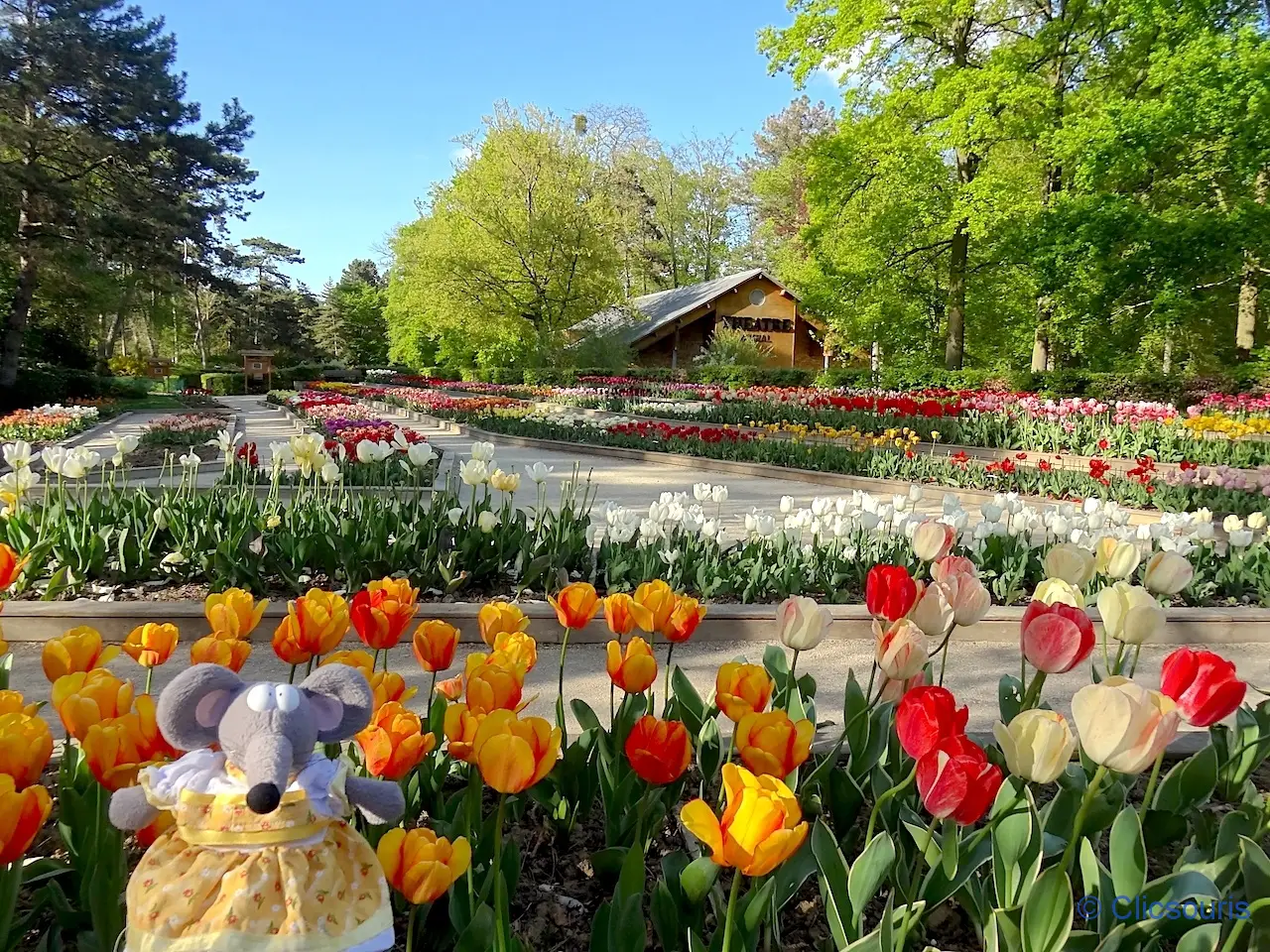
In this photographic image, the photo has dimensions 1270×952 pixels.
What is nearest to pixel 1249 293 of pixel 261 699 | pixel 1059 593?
pixel 1059 593

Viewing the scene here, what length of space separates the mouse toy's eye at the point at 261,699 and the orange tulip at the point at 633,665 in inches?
26.7

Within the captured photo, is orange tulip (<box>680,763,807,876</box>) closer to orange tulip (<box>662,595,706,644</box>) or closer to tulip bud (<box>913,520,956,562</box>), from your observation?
orange tulip (<box>662,595,706,644</box>)

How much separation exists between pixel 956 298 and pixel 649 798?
75.9 feet

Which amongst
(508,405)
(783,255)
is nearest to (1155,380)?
(508,405)

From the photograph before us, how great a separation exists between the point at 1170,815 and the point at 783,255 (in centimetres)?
4228

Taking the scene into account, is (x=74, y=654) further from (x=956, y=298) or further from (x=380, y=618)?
(x=956, y=298)

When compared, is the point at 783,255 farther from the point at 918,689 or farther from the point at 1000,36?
the point at 918,689

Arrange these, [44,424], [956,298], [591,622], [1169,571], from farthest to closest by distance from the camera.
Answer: [956,298] → [44,424] → [591,622] → [1169,571]

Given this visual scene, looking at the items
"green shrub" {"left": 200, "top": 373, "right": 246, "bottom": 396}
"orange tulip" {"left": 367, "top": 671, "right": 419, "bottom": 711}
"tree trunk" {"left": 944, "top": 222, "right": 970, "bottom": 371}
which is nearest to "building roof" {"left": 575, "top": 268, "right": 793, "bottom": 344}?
"tree trunk" {"left": 944, "top": 222, "right": 970, "bottom": 371}

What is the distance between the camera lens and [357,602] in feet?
5.62

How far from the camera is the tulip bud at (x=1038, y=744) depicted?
1100 millimetres

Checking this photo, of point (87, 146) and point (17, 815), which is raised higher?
point (87, 146)

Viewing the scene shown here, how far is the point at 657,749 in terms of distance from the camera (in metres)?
1.27

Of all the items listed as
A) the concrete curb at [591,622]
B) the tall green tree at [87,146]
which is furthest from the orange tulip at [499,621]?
the tall green tree at [87,146]
